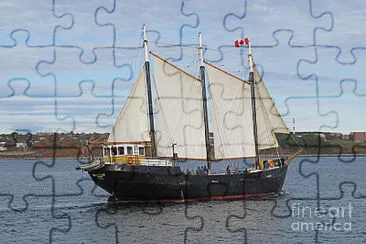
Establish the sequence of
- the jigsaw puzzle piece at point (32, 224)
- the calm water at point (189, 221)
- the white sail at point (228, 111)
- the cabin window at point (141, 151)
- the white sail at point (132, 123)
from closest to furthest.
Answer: the calm water at point (189, 221)
the jigsaw puzzle piece at point (32, 224)
the white sail at point (132, 123)
the cabin window at point (141, 151)
the white sail at point (228, 111)

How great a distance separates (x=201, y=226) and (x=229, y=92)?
2253cm

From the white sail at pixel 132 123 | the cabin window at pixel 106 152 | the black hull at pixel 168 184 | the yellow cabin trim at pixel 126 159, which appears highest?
the white sail at pixel 132 123

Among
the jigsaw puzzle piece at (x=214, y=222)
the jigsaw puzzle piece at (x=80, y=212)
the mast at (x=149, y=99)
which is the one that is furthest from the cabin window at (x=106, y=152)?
the jigsaw puzzle piece at (x=214, y=222)

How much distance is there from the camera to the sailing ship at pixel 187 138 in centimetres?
5978

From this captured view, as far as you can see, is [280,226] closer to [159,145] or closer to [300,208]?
[300,208]

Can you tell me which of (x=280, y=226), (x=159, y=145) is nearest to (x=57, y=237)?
(x=280, y=226)

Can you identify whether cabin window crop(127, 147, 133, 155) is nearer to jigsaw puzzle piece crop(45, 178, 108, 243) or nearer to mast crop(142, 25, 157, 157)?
mast crop(142, 25, 157, 157)

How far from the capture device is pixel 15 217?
176 ft

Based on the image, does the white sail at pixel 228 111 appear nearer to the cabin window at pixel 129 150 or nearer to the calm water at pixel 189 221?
the calm water at pixel 189 221

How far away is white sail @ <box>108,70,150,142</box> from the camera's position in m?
60.8

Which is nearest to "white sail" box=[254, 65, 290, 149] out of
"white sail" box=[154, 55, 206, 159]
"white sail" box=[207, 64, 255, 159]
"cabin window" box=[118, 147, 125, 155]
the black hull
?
"white sail" box=[207, 64, 255, 159]

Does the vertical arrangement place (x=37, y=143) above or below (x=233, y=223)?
above

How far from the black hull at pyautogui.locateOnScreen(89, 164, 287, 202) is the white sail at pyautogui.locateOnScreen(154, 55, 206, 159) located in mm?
3488

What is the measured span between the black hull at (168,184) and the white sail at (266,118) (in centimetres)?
468
